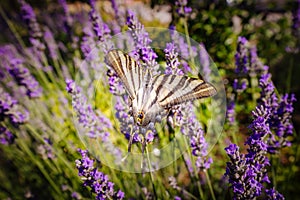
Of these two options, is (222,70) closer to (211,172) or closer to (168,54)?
(211,172)

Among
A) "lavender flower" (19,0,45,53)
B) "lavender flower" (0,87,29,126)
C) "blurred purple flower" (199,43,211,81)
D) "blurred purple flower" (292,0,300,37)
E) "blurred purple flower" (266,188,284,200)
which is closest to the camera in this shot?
"blurred purple flower" (266,188,284,200)

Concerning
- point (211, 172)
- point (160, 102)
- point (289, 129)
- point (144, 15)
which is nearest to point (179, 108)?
point (160, 102)

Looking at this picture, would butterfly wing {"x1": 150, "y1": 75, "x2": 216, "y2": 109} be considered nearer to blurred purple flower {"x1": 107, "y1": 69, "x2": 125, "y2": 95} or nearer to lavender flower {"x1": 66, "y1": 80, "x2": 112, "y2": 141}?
blurred purple flower {"x1": 107, "y1": 69, "x2": 125, "y2": 95}

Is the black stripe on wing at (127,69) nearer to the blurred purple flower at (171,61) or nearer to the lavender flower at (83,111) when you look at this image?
the blurred purple flower at (171,61)

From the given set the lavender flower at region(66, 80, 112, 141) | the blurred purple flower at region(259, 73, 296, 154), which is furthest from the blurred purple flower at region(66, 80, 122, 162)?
the blurred purple flower at region(259, 73, 296, 154)

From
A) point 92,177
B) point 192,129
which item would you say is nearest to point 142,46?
point 192,129

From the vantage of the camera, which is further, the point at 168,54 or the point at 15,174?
the point at 15,174

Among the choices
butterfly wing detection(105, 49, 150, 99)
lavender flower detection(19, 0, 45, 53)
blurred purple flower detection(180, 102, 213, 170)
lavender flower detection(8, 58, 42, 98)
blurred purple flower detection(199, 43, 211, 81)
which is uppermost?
lavender flower detection(19, 0, 45, 53)

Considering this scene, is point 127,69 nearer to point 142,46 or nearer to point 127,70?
point 127,70
